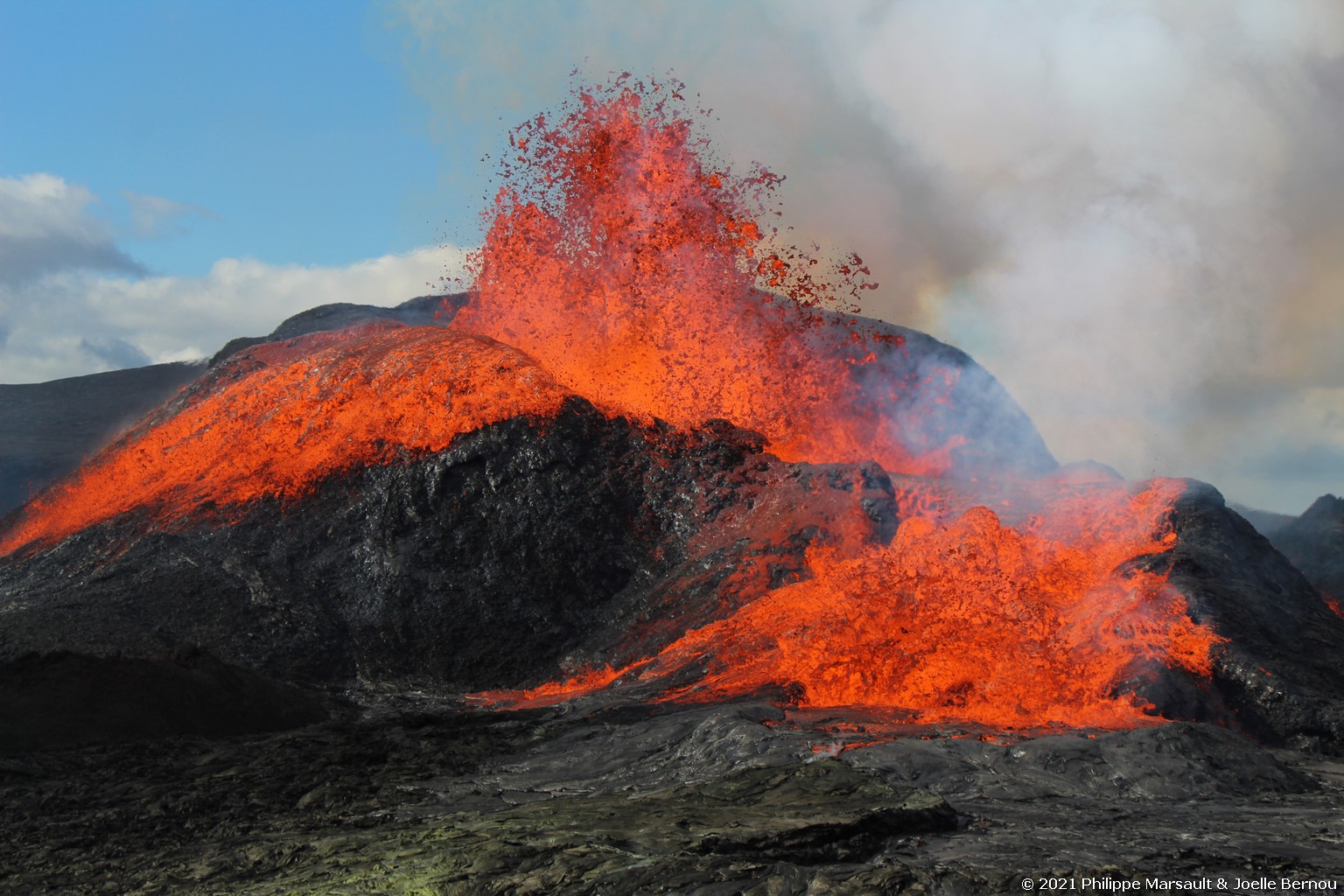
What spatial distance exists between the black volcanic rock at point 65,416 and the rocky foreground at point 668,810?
3597cm

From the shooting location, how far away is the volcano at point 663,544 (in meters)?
14.4

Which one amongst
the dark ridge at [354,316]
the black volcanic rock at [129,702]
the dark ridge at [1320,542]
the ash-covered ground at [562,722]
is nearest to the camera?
the ash-covered ground at [562,722]

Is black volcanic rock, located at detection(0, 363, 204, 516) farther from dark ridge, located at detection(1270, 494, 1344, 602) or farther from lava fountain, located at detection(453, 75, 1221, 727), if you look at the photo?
dark ridge, located at detection(1270, 494, 1344, 602)

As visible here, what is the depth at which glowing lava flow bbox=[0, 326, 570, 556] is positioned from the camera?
24422 mm

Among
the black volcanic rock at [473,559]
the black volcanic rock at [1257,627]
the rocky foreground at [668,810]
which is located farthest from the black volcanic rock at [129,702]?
the black volcanic rock at [1257,627]

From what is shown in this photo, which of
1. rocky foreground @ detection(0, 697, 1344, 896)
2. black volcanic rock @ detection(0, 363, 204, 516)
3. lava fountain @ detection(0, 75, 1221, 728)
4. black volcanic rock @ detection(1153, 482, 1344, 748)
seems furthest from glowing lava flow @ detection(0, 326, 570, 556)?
black volcanic rock @ detection(0, 363, 204, 516)

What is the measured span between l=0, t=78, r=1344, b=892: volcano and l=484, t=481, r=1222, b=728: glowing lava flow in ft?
0.19

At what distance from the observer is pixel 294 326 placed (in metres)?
43.0

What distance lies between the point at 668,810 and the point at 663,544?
1433 centimetres

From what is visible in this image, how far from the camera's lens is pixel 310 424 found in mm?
25812

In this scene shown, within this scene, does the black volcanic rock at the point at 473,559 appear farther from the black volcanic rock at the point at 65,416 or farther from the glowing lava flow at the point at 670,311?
the black volcanic rock at the point at 65,416

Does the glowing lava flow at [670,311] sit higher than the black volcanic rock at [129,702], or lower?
higher

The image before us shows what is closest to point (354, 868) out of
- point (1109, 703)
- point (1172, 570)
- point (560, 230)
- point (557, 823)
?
point (557, 823)

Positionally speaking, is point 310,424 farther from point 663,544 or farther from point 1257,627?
point 1257,627
